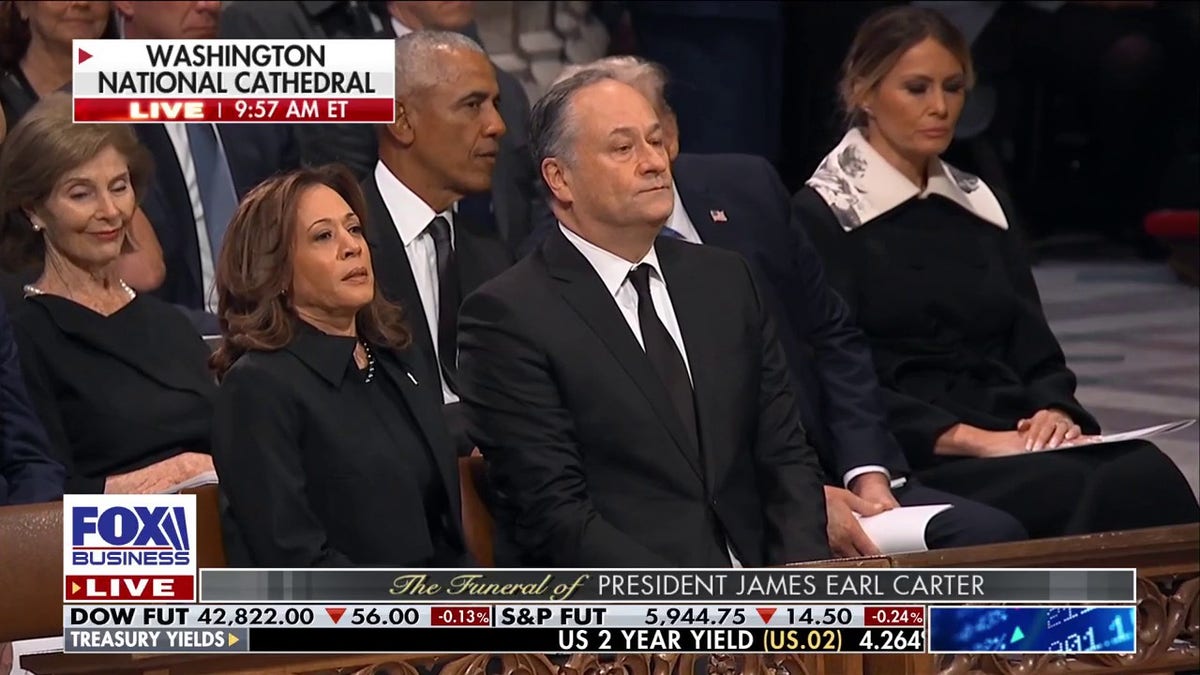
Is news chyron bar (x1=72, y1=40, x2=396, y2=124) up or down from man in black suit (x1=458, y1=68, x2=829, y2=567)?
up

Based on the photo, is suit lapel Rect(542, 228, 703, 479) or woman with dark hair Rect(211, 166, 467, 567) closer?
woman with dark hair Rect(211, 166, 467, 567)

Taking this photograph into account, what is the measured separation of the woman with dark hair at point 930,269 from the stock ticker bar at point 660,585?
1046 millimetres

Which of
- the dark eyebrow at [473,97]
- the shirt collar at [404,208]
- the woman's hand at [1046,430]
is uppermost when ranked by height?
the dark eyebrow at [473,97]

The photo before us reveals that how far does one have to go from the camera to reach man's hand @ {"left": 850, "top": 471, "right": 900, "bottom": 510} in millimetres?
3801

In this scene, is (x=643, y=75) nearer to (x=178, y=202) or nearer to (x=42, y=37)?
(x=178, y=202)

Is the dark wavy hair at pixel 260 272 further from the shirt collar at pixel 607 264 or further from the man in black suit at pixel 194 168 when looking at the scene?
the man in black suit at pixel 194 168

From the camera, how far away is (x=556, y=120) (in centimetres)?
342

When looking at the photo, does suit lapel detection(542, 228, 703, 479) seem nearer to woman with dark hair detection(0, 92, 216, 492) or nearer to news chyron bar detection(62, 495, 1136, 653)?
news chyron bar detection(62, 495, 1136, 653)

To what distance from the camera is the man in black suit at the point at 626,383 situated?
3.25m

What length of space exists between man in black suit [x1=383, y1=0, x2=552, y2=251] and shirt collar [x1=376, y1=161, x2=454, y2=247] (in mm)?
243

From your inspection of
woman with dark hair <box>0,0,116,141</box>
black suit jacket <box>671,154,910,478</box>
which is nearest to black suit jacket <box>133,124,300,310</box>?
woman with dark hair <box>0,0,116,141</box>

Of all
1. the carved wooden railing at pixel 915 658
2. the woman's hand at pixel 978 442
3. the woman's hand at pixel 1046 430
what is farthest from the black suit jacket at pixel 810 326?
the carved wooden railing at pixel 915 658

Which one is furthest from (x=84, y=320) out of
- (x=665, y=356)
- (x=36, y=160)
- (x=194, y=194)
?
(x=665, y=356)

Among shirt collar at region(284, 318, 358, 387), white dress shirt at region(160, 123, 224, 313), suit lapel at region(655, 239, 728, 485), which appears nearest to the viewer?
shirt collar at region(284, 318, 358, 387)
